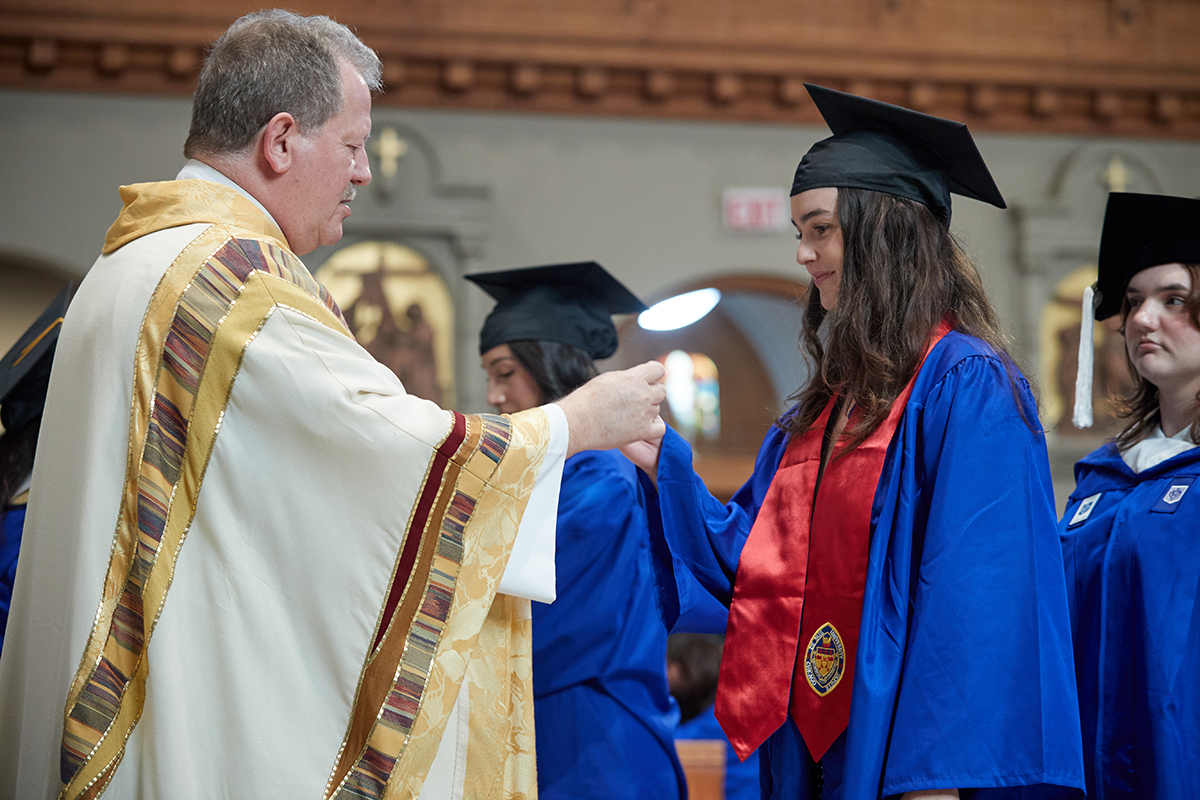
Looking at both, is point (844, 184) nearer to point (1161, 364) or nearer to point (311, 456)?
point (1161, 364)

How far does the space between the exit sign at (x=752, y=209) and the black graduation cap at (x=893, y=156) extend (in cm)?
493

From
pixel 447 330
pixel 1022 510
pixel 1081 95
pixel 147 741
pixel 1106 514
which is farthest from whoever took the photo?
pixel 1081 95

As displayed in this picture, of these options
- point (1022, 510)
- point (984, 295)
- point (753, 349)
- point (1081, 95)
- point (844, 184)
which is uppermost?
point (1081, 95)

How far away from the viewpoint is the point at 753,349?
9555 millimetres

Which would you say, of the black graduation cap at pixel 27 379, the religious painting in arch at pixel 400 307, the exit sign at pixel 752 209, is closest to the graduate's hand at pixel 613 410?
the black graduation cap at pixel 27 379

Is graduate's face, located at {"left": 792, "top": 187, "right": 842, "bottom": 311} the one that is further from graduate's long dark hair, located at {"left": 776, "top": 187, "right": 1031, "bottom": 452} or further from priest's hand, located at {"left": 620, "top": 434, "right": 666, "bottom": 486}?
priest's hand, located at {"left": 620, "top": 434, "right": 666, "bottom": 486}

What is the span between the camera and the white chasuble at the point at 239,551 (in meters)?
1.56

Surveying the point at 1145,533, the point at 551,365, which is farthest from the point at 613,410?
the point at 551,365

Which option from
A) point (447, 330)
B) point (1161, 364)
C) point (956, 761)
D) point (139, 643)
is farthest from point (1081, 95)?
point (139, 643)

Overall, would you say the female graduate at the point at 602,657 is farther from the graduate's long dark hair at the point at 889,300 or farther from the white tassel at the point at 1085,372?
the white tassel at the point at 1085,372

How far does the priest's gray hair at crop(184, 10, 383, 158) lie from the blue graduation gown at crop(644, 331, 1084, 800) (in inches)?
45.0

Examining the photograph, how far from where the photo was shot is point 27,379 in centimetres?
269

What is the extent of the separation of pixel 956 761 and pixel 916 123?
111 centimetres

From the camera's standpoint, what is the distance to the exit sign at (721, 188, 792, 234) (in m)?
7.00
